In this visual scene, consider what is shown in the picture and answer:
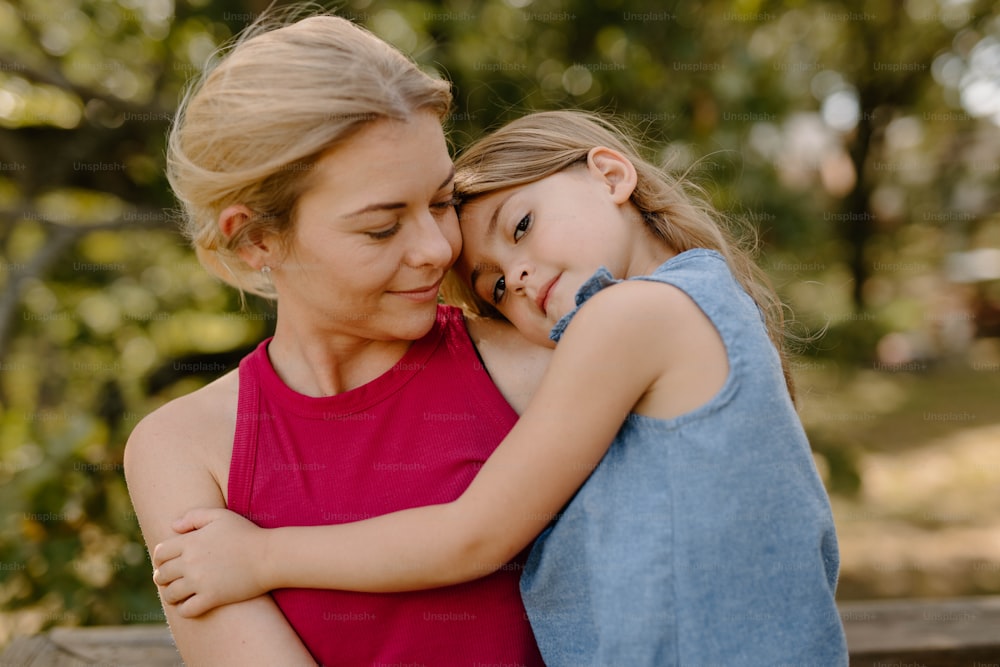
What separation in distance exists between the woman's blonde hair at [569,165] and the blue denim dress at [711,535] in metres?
0.31

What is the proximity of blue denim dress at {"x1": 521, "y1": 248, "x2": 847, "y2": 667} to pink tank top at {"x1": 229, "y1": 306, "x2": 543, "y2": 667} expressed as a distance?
23 cm

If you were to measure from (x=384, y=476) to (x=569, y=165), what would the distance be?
0.77 m

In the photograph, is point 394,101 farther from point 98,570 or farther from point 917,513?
point 917,513

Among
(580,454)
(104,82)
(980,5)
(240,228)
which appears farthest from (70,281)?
(980,5)

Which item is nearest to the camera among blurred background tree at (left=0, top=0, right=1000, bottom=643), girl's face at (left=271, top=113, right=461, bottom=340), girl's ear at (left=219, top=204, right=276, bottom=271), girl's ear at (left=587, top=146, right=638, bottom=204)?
girl's face at (left=271, top=113, right=461, bottom=340)

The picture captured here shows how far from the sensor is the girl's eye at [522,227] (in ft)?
6.09

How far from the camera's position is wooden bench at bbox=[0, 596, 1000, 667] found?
2.22 m

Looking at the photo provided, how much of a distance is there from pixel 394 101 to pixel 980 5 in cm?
866

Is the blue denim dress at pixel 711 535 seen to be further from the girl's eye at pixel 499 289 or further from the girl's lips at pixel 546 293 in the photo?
the girl's eye at pixel 499 289

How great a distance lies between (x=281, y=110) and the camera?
161 cm

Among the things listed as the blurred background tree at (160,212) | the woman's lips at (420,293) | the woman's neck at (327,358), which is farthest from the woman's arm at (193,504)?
the blurred background tree at (160,212)

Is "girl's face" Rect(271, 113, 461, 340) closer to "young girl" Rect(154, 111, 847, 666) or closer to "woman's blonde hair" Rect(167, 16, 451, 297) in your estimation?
"woman's blonde hair" Rect(167, 16, 451, 297)

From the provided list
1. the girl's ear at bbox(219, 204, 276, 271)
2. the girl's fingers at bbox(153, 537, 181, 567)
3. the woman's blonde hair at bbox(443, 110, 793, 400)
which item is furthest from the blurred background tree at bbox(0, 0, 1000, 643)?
the girl's fingers at bbox(153, 537, 181, 567)

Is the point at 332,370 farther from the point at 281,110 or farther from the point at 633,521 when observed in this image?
the point at 633,521
